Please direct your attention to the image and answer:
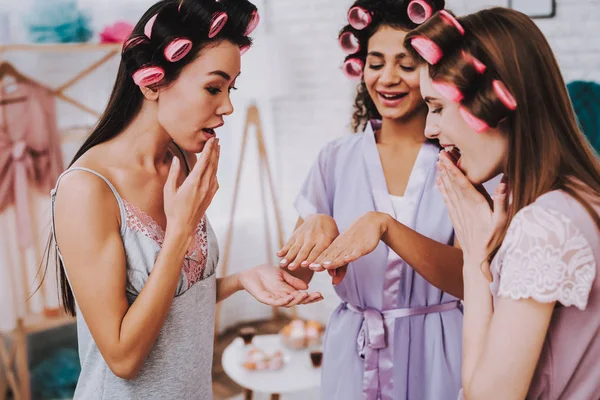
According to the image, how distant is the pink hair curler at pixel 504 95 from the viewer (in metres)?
0.98

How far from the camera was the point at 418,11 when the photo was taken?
1.57 meters

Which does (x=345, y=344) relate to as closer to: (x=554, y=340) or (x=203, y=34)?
(x=554, y=340)

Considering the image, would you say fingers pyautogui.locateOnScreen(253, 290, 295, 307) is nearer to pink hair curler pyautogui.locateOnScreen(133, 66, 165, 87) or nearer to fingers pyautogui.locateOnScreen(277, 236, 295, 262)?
fingers pyautogui.locateOnScreen(277, 236, 295, 262)

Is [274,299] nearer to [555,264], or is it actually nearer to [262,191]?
[555,264]

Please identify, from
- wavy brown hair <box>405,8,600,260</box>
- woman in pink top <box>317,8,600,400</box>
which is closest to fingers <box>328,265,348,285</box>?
woman in pink top <box>317,8,600,400</box>

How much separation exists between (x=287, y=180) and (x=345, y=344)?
2.77m

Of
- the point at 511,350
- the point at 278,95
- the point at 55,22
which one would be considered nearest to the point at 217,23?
the point at 511,350

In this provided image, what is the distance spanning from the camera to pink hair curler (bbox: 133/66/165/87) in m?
1.23

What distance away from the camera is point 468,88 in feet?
3.41

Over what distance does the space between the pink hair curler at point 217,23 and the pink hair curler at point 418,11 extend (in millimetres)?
517

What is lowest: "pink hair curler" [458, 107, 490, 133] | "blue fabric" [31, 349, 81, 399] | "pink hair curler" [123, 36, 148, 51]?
"blue fabric" [31, 349, 81, 399]

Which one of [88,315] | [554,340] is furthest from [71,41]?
[554,340]

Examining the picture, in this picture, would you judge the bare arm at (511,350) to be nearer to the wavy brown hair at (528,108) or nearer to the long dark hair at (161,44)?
the wavy brown hair at (528,108)

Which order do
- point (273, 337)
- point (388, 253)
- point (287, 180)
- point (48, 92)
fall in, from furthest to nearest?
point (287, 180)
point (48, 92)
point (273, 337)
point (388, 253)
